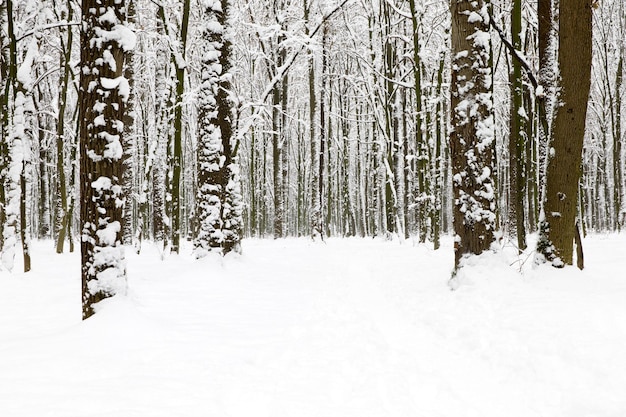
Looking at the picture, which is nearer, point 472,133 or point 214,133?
point 472,133

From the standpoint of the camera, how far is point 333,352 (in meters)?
4.14

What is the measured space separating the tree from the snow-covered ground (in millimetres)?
529

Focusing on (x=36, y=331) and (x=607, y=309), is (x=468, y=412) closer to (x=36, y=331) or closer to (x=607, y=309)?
(x=607, y=309)

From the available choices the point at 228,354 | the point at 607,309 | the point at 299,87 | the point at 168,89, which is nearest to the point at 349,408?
the point at 228,354

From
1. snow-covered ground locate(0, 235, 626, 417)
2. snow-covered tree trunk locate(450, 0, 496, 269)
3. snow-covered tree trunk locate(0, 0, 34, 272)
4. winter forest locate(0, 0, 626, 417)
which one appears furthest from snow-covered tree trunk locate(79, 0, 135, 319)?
snow-covered tree trunk locate(0, 0, 34, 272)

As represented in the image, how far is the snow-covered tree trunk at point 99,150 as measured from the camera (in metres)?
4.45

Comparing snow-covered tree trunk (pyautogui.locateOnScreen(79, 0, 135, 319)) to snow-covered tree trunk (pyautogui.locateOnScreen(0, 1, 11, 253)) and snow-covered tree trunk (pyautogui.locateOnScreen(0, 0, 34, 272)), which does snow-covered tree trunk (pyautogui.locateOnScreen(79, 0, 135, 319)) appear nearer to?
snow-covered tree trunk (pyautogui.locateOnScreen(0, 0, 34, 272))

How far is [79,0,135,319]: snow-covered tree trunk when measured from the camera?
4453 millimetres

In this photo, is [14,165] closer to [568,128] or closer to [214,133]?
[214,133]

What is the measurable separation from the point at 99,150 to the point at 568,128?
6.24 meters

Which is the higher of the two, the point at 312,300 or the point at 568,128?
the point at 568,128

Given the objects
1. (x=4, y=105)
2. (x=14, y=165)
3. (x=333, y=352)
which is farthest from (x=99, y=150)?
(x=4, y=105)

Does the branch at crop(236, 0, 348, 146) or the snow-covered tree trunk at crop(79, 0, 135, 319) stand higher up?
the branch at crop(236, 0, 348, 146)

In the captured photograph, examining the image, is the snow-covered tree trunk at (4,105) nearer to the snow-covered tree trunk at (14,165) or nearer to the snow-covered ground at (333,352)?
the snow-covered tree trunk at (14,165)
